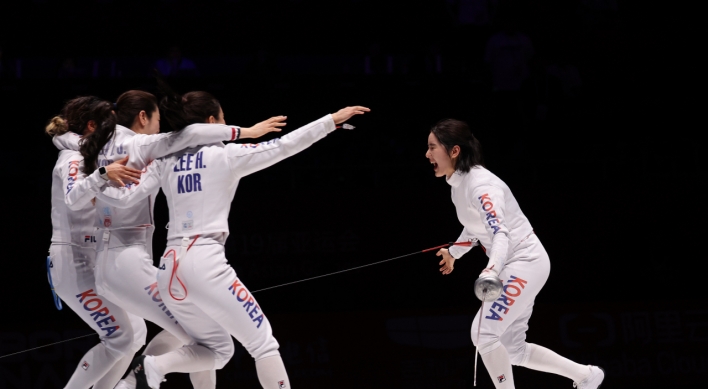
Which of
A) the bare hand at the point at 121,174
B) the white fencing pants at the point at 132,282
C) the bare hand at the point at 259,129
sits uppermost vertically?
the bare hand at the point at 259,129

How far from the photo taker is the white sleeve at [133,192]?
3.37 m

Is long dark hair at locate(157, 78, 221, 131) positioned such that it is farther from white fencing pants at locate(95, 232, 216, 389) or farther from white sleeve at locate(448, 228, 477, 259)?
white sleeve at locate(448, 228, 477, 259)

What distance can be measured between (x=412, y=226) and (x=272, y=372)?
2.60 m

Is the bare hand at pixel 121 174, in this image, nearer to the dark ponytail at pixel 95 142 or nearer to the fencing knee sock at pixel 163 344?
the dark ponytail at pixel 95 142

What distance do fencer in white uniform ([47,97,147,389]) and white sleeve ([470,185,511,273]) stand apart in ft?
5.67

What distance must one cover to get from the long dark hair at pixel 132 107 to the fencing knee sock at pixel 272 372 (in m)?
1.34

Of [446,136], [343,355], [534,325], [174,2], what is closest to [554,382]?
[534,325]

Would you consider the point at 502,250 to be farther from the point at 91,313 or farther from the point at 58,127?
the point at 58,127

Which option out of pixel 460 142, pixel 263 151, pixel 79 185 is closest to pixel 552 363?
pixel 460 142

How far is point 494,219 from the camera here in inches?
139

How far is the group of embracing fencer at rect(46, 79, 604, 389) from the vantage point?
322 cm

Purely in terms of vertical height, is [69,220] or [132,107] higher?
[132,107]

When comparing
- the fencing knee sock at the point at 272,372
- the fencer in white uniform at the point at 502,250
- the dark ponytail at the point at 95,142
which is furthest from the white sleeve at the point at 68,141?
the fencer in white uniform at the point at 502,250

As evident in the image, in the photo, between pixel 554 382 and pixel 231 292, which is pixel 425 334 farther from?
pixel 231 292
